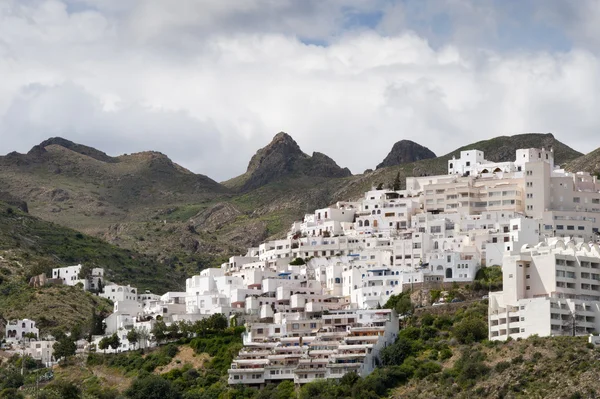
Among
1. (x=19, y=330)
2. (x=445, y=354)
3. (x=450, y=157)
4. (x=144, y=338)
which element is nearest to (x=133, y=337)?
(x=144, y=338)

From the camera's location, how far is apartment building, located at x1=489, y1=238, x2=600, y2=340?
9462 centimetres

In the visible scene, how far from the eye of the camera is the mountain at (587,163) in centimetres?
14700

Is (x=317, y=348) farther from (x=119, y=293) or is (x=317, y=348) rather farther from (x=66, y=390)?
(x=119, y=293)

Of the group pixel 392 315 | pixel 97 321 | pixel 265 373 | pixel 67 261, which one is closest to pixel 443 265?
pixel 392 315

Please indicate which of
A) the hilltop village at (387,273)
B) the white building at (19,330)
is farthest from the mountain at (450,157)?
the white building at (19,330)

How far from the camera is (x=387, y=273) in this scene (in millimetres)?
110750

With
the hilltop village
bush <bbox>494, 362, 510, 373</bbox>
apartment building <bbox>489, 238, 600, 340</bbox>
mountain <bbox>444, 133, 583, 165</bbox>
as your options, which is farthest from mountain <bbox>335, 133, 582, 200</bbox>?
bush <bbox>494, 362, 510, 373</bbox>

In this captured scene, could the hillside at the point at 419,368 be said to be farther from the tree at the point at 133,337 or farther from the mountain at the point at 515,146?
the mountain at the point at 515,146

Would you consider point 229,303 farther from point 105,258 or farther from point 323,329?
point 105,258

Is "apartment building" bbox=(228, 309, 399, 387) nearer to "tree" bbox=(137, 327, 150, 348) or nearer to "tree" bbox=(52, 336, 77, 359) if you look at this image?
"tree" bbox=(137, 327, 150, 348)

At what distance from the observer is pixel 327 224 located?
127812 mm

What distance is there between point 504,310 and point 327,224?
3287 cm

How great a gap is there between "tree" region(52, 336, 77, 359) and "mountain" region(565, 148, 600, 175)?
2167 inches

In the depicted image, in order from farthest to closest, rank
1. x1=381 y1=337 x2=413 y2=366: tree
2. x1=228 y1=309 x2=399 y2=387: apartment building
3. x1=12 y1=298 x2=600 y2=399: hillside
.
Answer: x1=228 y1=309 x2=399 y2=387: apartment building
x1=381 y1=337 x2=413 y2=366: tree
x1=12 y1=298 x2=600 y2=399: hillside
